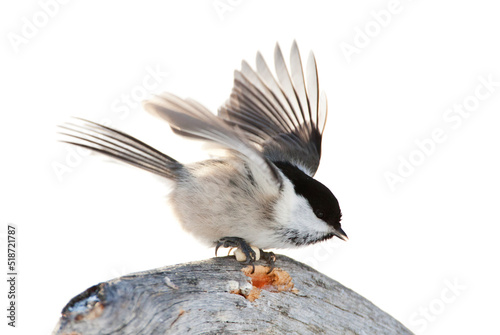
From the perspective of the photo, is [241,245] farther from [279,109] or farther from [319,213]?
[279,109]

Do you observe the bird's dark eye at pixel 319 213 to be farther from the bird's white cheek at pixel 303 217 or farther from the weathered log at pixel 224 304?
the weathered log at pixel 224 304

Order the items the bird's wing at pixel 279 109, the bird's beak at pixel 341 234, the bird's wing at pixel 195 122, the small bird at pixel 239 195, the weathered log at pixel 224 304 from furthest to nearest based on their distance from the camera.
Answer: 1. the bird's wing at pixel 279 109
2. the bird's beak at pixel 341 234
3. the small bird at pixel 239 195
4. the bird's wing at pixel 195 122
5. the weathered log at pixel 224 304

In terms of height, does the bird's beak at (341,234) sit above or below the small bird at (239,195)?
below

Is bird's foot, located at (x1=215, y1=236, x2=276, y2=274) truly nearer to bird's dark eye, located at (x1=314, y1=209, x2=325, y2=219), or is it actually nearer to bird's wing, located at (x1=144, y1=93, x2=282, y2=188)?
bird's dark eye, located at (x1=314, y1=209, x2=325, y2=219)

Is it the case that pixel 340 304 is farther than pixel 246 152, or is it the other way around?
pixel 340 304

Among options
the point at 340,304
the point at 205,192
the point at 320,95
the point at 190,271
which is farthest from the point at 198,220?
the point at 320,95

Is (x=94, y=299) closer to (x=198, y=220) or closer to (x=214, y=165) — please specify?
(x=198, y=220)

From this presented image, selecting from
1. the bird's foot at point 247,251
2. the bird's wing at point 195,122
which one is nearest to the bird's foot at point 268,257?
the bird's foot at point 247,251
